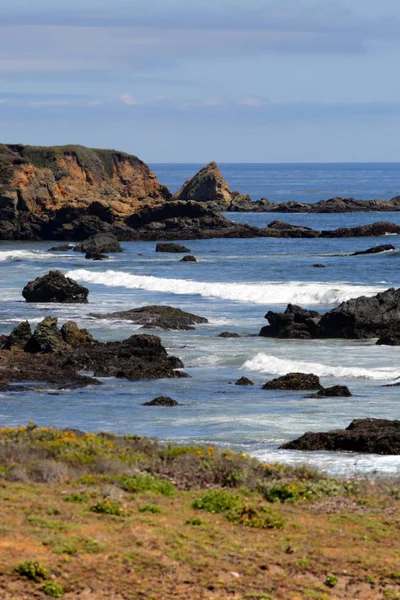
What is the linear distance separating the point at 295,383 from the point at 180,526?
14.8m

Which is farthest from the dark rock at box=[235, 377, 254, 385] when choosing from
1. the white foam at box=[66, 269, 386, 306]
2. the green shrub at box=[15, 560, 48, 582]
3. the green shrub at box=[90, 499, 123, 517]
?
the white foam at box=[66, 269, 386, 306]

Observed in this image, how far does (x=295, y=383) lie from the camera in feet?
82.1

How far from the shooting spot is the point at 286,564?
9.50m

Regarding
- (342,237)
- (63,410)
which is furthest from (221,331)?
(342,237)

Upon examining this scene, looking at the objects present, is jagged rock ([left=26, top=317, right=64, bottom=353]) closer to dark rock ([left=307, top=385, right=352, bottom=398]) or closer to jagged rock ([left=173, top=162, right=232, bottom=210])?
dark rock ([left=307, top=385, right=352, bottom=398])

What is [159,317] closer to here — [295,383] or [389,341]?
[389,341]

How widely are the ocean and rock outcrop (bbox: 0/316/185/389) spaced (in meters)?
0.82

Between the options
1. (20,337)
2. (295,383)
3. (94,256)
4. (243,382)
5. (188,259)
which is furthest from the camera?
(94,256)

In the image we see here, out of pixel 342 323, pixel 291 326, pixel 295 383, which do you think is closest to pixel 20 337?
pixel 295 383

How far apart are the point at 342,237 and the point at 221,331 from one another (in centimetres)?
5788

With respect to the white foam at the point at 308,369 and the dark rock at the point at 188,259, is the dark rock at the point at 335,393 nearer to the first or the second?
the white foam at the point at 308,369

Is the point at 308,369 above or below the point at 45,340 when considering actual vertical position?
below

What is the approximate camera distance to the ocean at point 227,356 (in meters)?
19.8

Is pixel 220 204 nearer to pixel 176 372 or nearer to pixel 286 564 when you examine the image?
pixel 176 372
